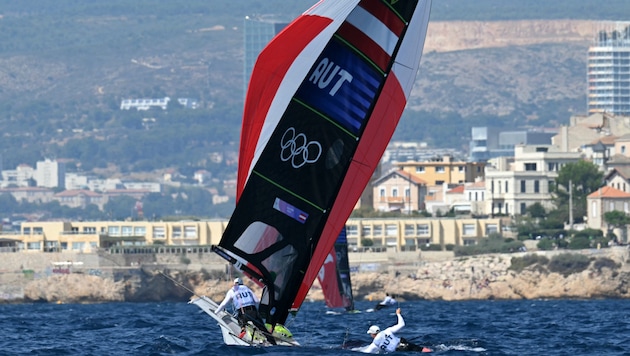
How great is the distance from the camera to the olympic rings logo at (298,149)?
34594 mm

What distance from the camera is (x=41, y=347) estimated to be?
135ft

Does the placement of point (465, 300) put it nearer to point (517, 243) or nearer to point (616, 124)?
point (517, 243)

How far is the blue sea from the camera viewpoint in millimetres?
38562

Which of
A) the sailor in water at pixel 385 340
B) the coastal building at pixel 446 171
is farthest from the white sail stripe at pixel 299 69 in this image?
the coastal building at pixel 446 171

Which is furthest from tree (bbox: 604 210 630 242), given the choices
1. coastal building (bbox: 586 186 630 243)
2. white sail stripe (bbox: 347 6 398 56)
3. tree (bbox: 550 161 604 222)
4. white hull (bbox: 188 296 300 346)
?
white sail stripe (bbox: 347 6 398 56)

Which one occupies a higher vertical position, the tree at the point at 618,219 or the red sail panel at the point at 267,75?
the red sail panel at the point at 267,75

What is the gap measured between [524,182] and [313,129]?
9455cm

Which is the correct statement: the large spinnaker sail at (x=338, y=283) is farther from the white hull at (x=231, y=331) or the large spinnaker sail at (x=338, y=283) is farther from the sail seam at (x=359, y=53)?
the sail seam at (x=359, y=53)

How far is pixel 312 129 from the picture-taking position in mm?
34500

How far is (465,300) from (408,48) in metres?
59.4

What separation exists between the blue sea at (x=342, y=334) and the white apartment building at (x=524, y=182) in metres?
60.7

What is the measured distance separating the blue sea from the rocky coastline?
25478 mm

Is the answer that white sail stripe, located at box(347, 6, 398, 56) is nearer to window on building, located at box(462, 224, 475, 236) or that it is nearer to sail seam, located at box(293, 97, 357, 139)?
sail seam, located at box(293, 97, 357, 139)

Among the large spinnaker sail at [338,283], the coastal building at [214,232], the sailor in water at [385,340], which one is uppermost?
the coastal building at [214,232]
